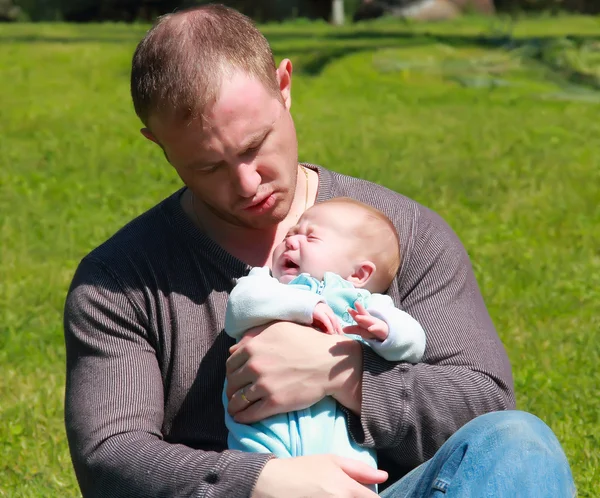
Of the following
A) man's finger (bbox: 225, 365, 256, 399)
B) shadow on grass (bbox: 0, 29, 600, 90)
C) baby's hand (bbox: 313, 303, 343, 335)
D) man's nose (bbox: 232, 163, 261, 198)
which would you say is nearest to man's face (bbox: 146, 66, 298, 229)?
man's nose (bbox: 232, 163, 261, 198)

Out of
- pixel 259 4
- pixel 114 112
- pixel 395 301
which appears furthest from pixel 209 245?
pixel 259 4

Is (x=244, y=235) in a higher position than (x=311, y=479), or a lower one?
higher

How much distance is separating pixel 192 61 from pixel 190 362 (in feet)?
2.64

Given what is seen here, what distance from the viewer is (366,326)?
2678 mm

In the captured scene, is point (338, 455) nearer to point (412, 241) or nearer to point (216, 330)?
point (216, 330)

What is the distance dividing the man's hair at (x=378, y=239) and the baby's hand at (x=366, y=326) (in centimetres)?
25

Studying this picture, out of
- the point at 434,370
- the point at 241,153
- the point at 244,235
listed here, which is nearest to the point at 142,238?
the point at 244,235

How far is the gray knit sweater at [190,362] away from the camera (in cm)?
272

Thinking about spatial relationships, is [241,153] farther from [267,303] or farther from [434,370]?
[434,370]

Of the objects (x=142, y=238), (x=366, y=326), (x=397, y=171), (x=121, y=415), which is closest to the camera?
(x=366, y=326)

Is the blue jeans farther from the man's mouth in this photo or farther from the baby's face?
the man's mouth

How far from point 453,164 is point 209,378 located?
20.4 feet

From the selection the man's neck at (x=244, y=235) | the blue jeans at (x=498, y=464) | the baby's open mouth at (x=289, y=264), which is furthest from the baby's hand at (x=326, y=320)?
the blue jeans at (x=498, y=464)

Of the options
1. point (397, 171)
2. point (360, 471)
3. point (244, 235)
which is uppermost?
point (244, 235)
